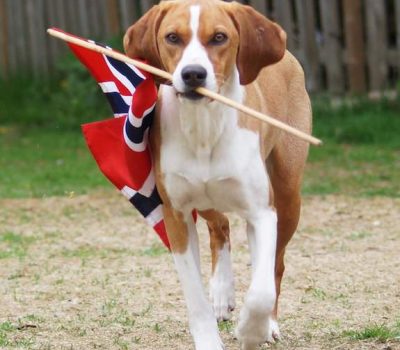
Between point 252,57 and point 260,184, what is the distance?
556mm

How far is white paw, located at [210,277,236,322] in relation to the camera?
6.71m

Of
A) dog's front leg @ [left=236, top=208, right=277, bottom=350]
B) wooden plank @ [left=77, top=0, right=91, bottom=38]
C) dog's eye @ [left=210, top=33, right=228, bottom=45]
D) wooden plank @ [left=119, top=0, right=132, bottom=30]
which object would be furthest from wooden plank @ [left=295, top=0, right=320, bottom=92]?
dog's eye @ [left=210, top=33, right=228, bottom=45]

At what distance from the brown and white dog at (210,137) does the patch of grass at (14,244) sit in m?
3.04

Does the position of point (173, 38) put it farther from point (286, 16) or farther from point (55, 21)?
point (55, 21)

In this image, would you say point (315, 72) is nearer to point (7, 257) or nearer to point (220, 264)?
point (7, 257)

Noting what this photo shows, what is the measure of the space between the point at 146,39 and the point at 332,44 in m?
8.75

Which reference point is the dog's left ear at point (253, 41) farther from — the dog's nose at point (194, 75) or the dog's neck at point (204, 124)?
the dog's nose at point (194, 75)

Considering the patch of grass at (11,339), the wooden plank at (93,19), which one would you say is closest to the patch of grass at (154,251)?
the patch of grass at (11,339)

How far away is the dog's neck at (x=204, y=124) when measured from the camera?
18.1 ft

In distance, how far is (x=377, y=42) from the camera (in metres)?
13.8

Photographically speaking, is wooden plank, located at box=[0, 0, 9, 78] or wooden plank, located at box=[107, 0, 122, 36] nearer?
wooden plank, located at box=[107, 0, 122, 36]

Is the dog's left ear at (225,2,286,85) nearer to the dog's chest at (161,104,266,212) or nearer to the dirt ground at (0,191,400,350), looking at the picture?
the dog's chest at (161,104,266,212)

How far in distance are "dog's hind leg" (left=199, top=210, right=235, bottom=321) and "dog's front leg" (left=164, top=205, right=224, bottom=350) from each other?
35.8 inches

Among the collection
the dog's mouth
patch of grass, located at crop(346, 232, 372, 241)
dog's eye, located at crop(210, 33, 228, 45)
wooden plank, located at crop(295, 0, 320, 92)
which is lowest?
patch of grass, located at crop(346, 232, 372, 241)
